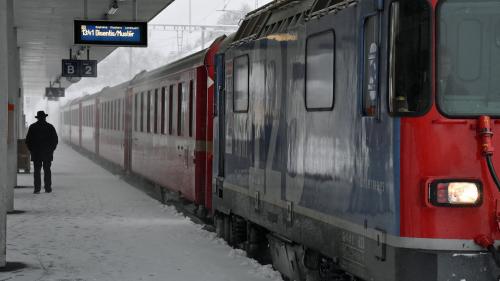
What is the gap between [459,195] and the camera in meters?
5.82

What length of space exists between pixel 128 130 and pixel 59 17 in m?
4.05

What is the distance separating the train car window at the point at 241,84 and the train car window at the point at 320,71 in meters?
2.50

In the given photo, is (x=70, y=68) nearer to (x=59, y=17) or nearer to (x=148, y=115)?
(x=59, y=17)

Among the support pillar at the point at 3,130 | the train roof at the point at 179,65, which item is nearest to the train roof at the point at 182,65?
the train roof at the point at 179,65

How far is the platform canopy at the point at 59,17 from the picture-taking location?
65.3ft

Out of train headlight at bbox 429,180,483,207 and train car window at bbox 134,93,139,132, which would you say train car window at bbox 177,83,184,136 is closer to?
train car window at bbox 134,93,139,132

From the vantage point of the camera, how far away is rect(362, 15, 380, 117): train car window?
6.27 meters

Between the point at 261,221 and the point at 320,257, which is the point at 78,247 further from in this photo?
the point at 320,257

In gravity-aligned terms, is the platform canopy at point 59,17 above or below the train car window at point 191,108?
above

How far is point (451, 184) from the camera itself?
19.1 feet

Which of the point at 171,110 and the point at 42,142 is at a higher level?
the point at 171,110

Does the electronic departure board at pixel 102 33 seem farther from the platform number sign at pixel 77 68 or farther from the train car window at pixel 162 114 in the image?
the platform number sign at pixel 77 68

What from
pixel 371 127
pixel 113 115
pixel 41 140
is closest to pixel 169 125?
pixel 41 140

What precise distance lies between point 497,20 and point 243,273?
4648mm
